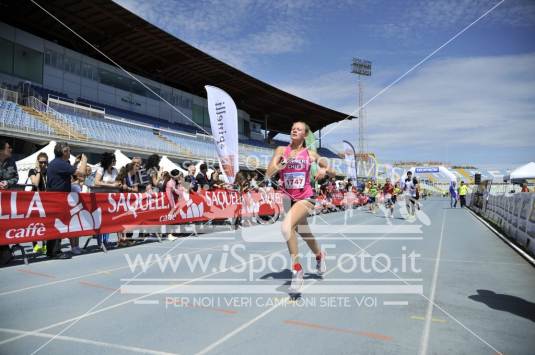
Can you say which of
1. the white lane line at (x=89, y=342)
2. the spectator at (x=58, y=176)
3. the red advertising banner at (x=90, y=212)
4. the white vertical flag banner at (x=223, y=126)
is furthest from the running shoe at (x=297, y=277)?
the white vertical flag banner at (x=223, y=126)

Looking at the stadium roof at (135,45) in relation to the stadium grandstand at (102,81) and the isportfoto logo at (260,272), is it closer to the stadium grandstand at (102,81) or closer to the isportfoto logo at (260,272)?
the stadium grandstand at (102,81)

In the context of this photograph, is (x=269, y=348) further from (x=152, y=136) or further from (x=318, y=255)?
(x=152, y=136)

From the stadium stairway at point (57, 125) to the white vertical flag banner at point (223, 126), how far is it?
11.0 metres

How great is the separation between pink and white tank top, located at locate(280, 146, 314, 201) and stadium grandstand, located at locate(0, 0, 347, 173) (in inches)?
469

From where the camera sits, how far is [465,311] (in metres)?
3.84

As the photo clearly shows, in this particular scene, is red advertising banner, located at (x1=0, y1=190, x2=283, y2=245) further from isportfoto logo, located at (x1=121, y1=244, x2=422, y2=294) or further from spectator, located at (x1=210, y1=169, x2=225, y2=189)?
isportfoto logo, located at (x1=121, y1=244, x2=422, y2=294)

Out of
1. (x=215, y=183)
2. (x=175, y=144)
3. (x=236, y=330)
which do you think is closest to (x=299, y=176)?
(x=236, y=330)

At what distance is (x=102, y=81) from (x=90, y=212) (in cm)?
2440

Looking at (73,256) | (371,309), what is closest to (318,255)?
(371,309)

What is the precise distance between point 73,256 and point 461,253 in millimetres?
7706

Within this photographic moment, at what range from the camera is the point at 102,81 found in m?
28.9

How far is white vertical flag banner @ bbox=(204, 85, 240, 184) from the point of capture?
1422cm

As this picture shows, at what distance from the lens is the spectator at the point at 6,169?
6668 mm

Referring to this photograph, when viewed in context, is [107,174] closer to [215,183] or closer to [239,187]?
[215,183]
